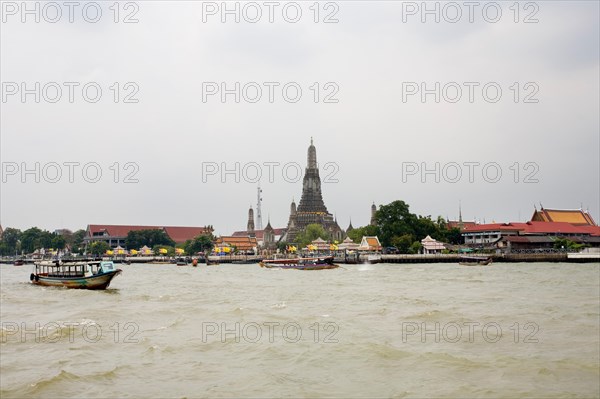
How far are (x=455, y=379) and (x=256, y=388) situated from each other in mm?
3983

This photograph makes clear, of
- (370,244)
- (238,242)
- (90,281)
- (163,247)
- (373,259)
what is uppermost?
(370,244)

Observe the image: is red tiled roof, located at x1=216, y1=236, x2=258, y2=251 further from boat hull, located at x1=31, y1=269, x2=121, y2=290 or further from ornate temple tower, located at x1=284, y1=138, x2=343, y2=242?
boat hull, located at x1=31, y1=269, x2=121, y2=290

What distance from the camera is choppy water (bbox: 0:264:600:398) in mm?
11862

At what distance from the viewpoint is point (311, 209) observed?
14625cm

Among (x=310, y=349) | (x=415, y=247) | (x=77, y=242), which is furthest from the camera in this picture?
(x=77, y=242)

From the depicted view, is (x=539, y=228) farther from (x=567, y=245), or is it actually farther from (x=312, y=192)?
(x=312, y=192)

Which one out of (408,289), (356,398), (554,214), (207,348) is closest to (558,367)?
(356,398)

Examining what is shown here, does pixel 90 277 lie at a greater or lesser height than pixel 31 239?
lesser

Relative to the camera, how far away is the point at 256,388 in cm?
1187

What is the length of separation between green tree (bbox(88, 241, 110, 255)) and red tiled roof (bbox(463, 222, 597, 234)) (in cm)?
7485

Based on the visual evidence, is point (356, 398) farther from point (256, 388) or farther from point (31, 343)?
point (31, 343)

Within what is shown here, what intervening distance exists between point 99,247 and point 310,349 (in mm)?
119501

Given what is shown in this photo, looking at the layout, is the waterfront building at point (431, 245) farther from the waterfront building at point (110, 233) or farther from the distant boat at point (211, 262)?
the waterfront building at point (110, 233)

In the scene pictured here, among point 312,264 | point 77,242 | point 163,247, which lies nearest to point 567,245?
point 312,264
